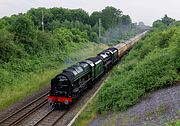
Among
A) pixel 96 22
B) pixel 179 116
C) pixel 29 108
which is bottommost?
pixel 29 108

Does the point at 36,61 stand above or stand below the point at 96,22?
below

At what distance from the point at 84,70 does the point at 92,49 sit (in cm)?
3731

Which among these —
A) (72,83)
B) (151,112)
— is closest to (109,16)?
(72,83)

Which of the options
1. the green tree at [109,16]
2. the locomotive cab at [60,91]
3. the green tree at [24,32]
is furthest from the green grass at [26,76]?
the green tree at [109,16]

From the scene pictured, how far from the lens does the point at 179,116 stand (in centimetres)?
1483

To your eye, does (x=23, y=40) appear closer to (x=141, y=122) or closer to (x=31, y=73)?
(x=31, y=73)

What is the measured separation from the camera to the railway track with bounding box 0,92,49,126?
22.7 meters

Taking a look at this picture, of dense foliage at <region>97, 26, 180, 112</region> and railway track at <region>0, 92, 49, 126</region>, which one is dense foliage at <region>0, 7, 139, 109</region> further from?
dense foliage at <region>97, 26, 180, 112</region>

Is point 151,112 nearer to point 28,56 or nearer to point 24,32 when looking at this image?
point 28,56

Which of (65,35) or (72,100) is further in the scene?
(65,35)

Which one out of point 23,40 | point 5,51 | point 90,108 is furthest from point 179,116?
point 23,40

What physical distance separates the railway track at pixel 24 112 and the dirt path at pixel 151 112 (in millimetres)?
5936

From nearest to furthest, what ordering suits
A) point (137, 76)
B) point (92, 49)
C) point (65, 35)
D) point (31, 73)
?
point (137, 76), point (31, 73), point (65, 35), point (92, 49)

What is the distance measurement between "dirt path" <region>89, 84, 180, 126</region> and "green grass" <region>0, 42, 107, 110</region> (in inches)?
438
